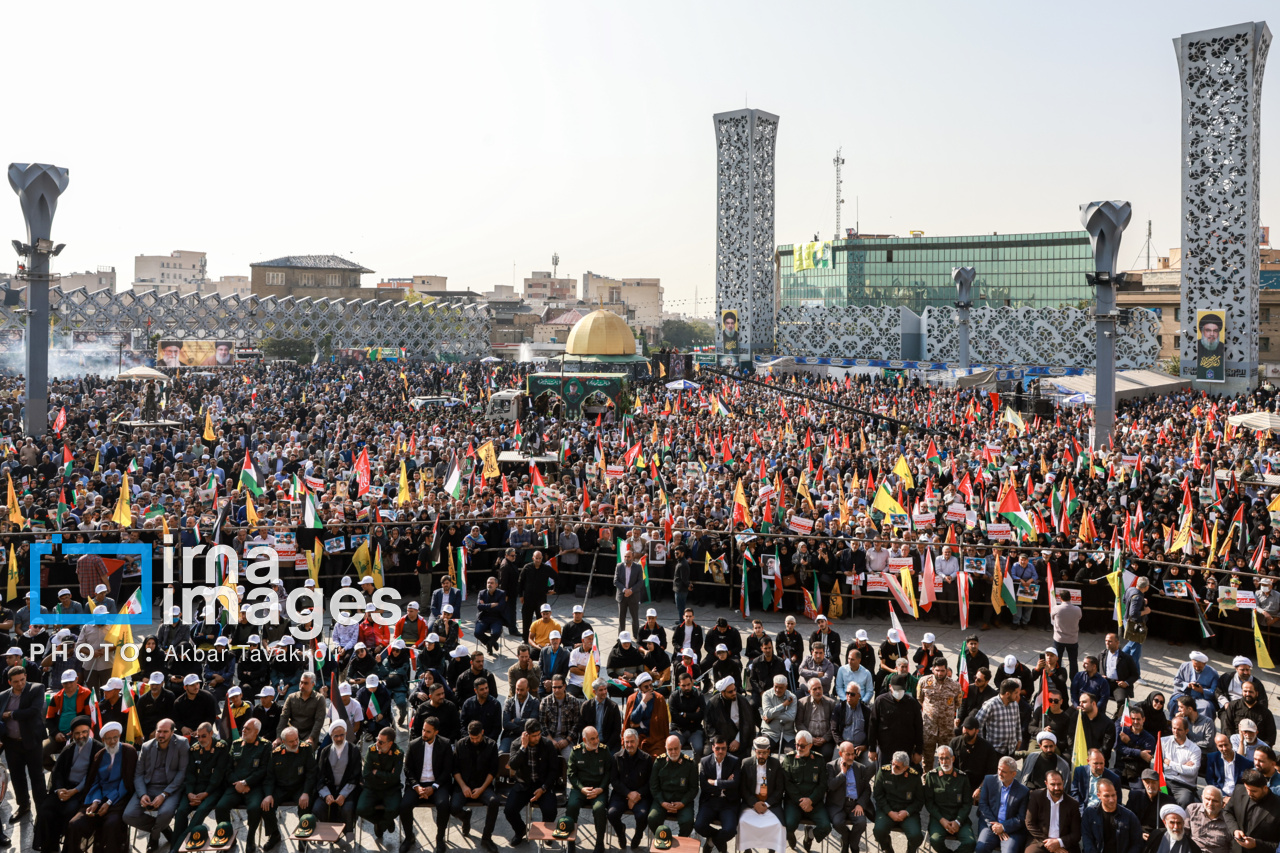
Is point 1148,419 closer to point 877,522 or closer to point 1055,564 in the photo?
point 877,522

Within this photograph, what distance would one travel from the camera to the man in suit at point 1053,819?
7.20 meters

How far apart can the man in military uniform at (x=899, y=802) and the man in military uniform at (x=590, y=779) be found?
6.52 feet

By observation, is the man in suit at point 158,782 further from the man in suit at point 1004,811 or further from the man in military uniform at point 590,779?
the man in suit at point 1004,811

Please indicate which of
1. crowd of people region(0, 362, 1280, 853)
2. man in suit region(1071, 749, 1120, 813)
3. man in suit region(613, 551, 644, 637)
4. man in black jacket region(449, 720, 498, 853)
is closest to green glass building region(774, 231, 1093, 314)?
crowd of people region(0, 362, 1280, 853)

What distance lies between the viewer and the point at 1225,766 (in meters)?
7.76

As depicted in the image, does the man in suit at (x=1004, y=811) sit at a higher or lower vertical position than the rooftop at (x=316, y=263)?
lower

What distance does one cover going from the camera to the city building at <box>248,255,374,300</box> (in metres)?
120

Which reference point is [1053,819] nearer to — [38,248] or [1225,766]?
[1225,766]

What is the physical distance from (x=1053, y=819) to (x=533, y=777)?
371 centimetres

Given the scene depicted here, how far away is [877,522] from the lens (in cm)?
1739

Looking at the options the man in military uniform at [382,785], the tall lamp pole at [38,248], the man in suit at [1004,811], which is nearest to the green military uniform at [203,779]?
the man in military uniform at [382,785]

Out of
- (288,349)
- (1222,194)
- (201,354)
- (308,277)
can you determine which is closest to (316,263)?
(308,277)

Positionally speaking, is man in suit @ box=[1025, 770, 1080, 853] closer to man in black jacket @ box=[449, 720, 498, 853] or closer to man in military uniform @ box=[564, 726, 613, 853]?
man in military uniform @ box=[564, 726, 613, 853]

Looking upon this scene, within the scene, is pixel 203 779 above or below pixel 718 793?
above
